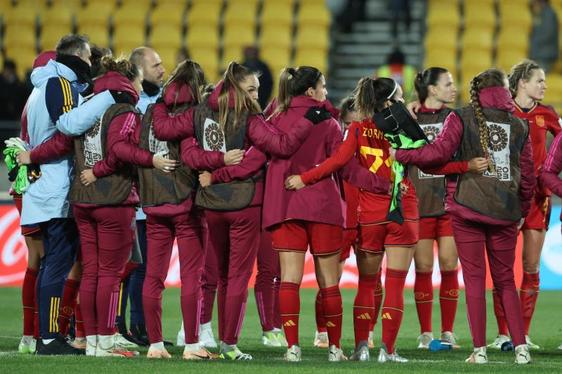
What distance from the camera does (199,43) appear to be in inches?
814

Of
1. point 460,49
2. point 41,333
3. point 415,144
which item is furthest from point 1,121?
point 415,144

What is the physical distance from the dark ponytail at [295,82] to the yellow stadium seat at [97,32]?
1259cm

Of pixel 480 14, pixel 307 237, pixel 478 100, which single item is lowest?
pixel 307 237

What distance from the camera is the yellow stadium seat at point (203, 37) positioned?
20.7m

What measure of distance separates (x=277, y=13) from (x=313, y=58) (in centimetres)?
118

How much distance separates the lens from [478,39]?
20.0 meters

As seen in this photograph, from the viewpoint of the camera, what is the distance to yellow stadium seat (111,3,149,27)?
2133cm

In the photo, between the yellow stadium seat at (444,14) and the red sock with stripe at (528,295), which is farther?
A: the yellow stadium seat at (444,14)

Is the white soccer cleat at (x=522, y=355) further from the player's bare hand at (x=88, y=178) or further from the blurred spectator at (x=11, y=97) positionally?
the blurred spectator at (x=11, y=97)

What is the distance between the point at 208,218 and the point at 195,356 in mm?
954

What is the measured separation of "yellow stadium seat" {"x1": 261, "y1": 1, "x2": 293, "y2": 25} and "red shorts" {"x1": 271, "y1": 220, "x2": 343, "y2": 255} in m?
12.4

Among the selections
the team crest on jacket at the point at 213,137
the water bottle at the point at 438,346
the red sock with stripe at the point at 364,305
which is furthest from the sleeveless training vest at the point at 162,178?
the water bottle at the point at 438,346

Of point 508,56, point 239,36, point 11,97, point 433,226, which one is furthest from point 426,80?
point 239,36

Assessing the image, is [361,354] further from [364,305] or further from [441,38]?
[441,38]
